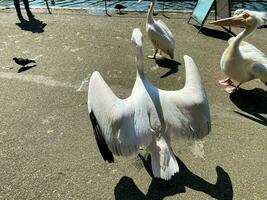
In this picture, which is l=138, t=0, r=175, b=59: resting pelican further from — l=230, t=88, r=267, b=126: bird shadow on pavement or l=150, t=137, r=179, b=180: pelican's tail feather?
l=150, t=137, r=179, b=180: pelican's tail feather

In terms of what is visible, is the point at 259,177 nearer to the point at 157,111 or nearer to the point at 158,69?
the point at 157,111

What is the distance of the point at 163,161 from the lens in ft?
11.6

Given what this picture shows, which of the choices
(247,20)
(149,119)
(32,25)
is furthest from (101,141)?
(32,25)

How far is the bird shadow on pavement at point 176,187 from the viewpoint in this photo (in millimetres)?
3705

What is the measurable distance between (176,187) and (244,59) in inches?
98.8

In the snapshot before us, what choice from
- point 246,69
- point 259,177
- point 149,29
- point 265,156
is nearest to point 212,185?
point 259,177

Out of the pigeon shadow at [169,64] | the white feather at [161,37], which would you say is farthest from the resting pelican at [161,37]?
the pigeon shadow at [169,64]

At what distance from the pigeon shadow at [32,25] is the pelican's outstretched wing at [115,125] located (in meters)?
5.35

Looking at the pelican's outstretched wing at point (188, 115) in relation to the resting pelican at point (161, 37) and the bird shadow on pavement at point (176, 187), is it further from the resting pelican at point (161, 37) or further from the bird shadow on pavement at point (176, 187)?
the resting pelican at point (161, 37)

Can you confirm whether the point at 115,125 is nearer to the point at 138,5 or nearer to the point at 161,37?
the point at 161,37

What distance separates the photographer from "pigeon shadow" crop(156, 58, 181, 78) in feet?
20.9

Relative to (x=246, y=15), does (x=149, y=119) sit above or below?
below

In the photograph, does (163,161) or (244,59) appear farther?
(244,59)

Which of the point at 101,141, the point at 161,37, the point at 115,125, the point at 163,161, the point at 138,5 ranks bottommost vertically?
the point at 138,5
